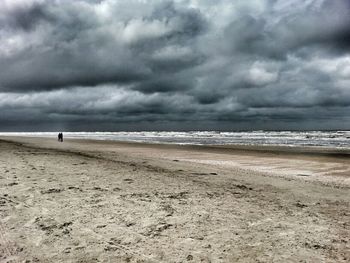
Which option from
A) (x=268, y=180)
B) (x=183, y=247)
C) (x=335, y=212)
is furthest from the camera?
(x=268, y=180)

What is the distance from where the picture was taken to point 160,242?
5.40 m

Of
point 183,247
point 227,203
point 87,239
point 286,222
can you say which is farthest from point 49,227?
point 286,222

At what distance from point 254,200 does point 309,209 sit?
1.36m

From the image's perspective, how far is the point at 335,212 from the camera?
288 inches

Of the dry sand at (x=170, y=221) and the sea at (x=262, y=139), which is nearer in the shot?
the dry sand at (x=170, y=221)

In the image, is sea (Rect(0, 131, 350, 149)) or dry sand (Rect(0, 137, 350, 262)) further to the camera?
sea (Rect(0, 131, 350, 149))

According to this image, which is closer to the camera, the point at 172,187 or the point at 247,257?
the point at 247,257

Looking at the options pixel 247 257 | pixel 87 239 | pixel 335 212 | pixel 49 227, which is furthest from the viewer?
pixel 335 212

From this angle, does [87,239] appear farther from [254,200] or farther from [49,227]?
[254,200]

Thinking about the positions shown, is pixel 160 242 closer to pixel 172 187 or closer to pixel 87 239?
pixel 87 239

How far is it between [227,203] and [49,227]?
13.5ft

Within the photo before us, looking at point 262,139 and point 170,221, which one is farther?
point 262,139

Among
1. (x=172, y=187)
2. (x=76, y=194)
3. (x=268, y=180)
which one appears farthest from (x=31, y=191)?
(x=268, y=180)

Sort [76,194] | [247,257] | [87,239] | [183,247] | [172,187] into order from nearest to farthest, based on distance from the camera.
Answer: [247,257] < [183,247] < [87,239] < [76,194] < [172,187]
